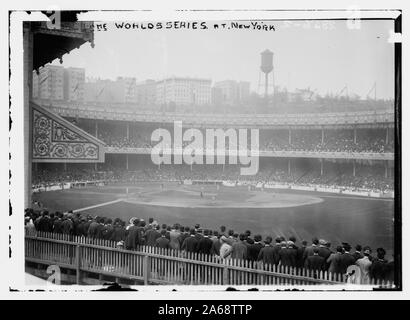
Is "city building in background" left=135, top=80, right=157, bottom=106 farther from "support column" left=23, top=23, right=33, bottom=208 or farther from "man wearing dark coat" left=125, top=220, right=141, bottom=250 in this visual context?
"man wearing dark coat" left=125, top=220, right=141, bottom=250

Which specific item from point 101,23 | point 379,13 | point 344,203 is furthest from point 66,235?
point 344,203

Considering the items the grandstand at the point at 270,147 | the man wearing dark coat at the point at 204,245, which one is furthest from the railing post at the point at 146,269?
the grandstand at the point at 270,147

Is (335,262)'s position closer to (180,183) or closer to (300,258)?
(300,258)

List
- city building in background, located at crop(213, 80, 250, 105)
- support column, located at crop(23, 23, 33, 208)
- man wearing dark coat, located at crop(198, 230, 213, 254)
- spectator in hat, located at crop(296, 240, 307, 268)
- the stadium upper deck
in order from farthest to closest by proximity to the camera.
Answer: the stadium upper deck
city building in background, located at crop(213, 80, 250, 105)
support column, located at crop(23, 23, 33, 208)
man wearing dark coat, located at crop(198, 230, 213, 254)
spectator in hat, located at crop(296, 240, 307, 268)

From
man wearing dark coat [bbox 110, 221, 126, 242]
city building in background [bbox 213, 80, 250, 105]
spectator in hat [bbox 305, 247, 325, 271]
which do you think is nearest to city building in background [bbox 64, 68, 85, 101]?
city building in background [bbox 213, 80, 250, 105]

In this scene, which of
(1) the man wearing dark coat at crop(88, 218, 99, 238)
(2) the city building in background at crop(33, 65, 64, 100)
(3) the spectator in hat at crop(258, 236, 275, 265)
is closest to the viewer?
(3) the spectator in hat at crop(258, 236, 275, 265)

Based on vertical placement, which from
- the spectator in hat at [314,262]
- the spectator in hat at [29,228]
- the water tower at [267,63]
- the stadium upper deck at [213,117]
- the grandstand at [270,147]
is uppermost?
the water tower at [267,63]

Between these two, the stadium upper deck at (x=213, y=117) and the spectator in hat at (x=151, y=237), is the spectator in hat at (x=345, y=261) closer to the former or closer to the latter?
the spectator in hat at (x=151, y=237)
